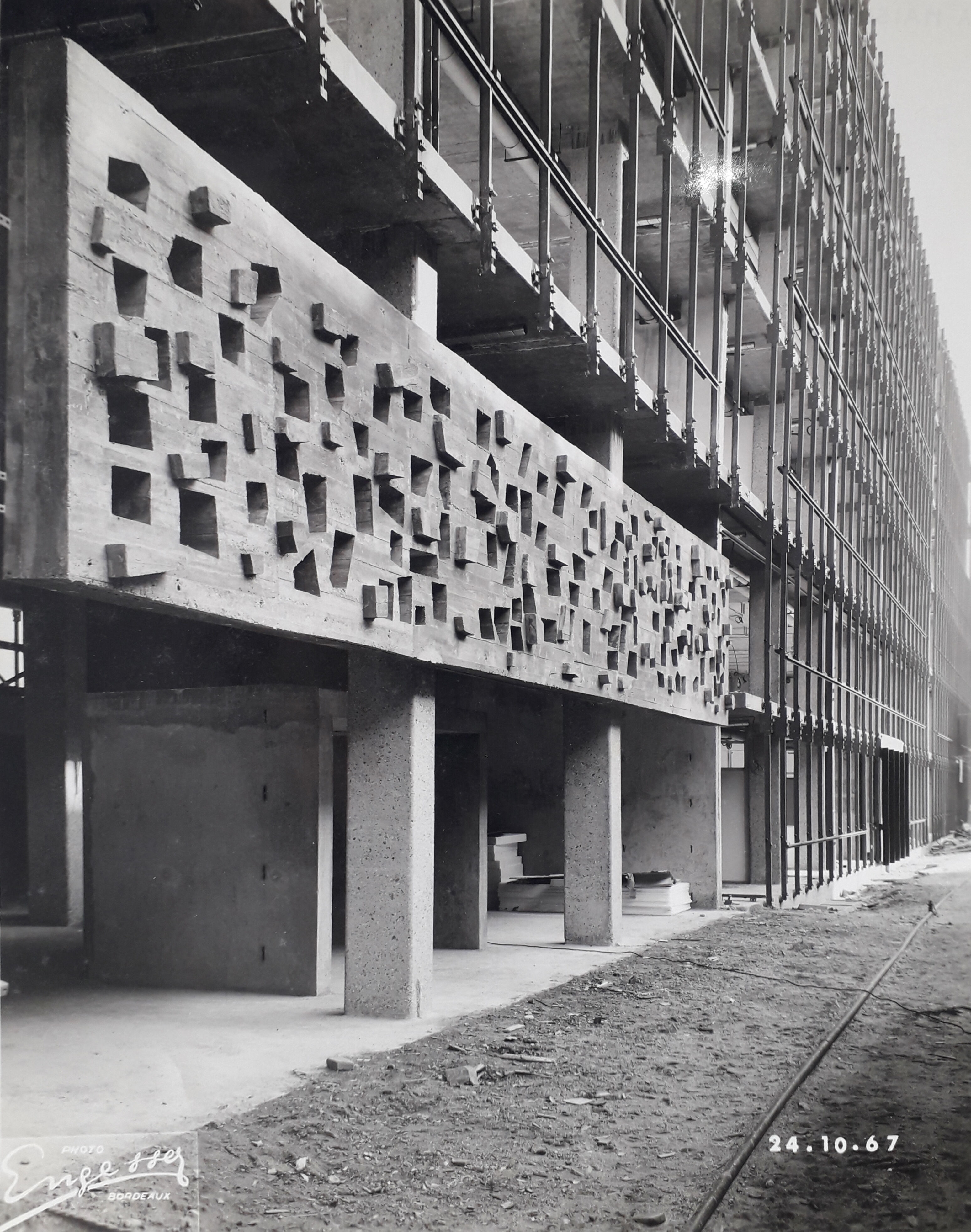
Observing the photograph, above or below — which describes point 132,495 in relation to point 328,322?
below

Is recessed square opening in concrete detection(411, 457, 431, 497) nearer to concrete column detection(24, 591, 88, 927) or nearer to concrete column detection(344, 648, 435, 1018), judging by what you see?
concrete column detection(344, 648, 435, 1018)

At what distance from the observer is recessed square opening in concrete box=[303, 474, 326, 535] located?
8156 mm

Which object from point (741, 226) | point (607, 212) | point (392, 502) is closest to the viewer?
point (392, 502)

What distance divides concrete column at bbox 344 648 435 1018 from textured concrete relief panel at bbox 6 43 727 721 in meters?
0.65

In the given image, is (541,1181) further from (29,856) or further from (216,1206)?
(29,856)

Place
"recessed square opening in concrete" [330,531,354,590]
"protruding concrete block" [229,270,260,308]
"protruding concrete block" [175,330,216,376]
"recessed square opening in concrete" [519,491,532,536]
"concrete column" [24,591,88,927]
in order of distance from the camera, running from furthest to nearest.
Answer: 1. "concrete column" [24,591,88,927]
2. "recessed square opening in concrete" [519,491,532,536]
3. "recessed square opening in concrete" [330,531,354,590]
4. "protruding concrete block" [229,270,260,308]
5. "protruding concrete block" [175,330,216,376]

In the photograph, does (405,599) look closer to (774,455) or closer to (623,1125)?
(623,1125)

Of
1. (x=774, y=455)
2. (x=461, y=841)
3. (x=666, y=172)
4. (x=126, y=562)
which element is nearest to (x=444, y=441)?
(x=126, y=562)

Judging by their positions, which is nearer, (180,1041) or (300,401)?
(300,401)

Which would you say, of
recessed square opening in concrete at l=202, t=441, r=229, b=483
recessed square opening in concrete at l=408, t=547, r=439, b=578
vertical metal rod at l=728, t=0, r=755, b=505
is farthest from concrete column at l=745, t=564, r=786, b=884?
recessed square opening in concrete at l=202, t=441, r=229, b=483

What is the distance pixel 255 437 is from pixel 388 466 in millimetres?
1813

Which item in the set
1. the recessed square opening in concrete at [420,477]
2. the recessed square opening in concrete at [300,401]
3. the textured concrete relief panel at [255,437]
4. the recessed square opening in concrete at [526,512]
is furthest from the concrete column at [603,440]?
the recessed square opening in concrete at [300,401]

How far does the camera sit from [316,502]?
8.20m

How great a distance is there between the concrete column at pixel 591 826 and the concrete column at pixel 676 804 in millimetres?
4567
